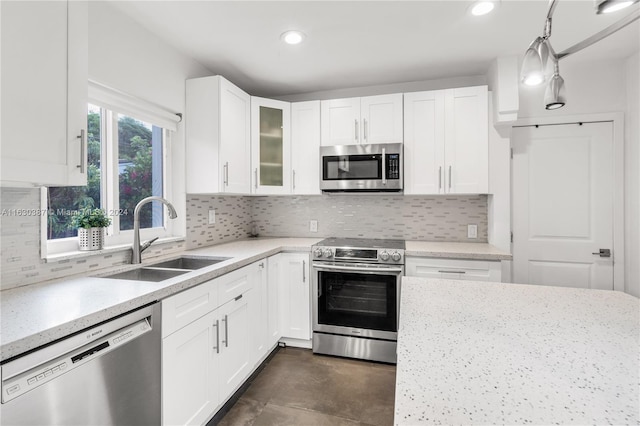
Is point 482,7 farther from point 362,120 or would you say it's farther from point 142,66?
point 142,66

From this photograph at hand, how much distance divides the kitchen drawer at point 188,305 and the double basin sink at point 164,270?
A: 0.20 m

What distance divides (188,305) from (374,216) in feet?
6.78

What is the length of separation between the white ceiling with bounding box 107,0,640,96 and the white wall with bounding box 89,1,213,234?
0.26ft

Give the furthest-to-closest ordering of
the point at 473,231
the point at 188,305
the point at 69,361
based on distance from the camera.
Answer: the point at 473,231, the point at 188,305, the point at 69,361

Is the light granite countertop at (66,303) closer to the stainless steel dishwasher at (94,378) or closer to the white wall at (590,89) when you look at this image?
the stainless steel dishwasher at (94,378)

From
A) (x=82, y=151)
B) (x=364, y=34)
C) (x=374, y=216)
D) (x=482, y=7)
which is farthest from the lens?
(x=374, y=216)

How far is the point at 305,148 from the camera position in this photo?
3.05m

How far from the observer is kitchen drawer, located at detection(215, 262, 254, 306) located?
188 cm

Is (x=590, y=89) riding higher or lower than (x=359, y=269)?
higher

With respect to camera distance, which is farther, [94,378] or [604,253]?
[604,253]

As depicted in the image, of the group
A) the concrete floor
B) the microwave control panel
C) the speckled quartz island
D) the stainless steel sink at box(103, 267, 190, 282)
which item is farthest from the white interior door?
the stainless steel sink at box(103, 267, 190, 282)

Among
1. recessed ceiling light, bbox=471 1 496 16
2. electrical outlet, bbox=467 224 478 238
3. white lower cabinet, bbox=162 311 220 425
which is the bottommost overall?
white lower cabinet, bbox=162 311 220 425

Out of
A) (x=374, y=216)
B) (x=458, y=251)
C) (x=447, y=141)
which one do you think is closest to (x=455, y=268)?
(x=458, y=251)

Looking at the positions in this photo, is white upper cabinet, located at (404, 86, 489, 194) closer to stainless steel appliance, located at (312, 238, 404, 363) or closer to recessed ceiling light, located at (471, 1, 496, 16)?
stainless steel appliance, located at (312, 238, 404, 363)
